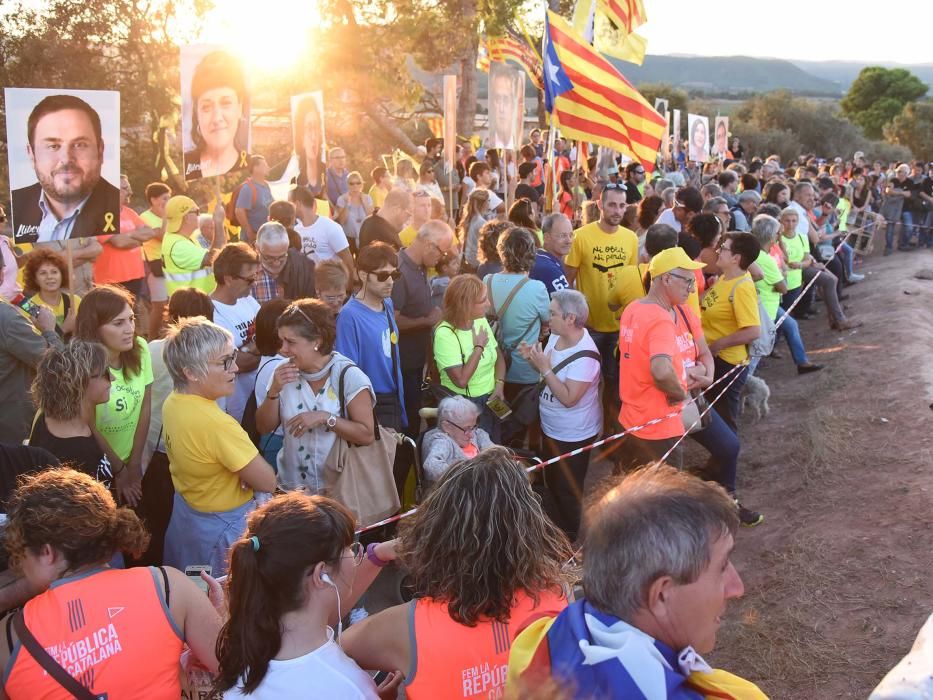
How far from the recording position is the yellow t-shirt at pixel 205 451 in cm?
354

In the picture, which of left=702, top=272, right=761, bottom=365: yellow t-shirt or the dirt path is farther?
left=702, top=272, right=761, bottom=365: yellow t-shirt

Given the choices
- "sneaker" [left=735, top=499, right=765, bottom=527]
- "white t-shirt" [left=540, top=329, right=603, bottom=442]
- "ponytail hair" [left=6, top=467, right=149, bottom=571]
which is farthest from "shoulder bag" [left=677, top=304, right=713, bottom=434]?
"ponytail hair" [left=6, top=467, right=149, bottom=571]

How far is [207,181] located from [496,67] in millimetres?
11862

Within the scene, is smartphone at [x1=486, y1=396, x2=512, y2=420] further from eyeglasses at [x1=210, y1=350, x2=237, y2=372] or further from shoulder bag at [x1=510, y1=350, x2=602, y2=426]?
eyeglasses at [x1=210, y1=350, x2=237, y2=372]

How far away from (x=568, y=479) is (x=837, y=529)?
1.81 meters

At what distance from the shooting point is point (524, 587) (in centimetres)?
233

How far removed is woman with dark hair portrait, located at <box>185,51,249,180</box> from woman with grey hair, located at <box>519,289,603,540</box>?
3.67 meters

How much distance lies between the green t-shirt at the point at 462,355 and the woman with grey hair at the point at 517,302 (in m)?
0.46

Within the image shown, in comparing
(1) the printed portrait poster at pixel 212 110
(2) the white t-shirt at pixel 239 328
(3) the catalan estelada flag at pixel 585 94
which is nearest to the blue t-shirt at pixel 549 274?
(3) the catalan estelada flag at pixel 585 94

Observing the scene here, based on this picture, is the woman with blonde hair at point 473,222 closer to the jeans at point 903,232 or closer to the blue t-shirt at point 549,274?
the blue t-shirt at point 549,274

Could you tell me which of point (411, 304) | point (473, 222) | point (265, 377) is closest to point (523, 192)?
point (473, 222)

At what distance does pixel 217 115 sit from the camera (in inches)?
283

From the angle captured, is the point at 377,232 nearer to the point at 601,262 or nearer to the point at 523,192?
the point at 601,262

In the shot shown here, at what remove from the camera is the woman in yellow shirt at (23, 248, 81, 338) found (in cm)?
558
